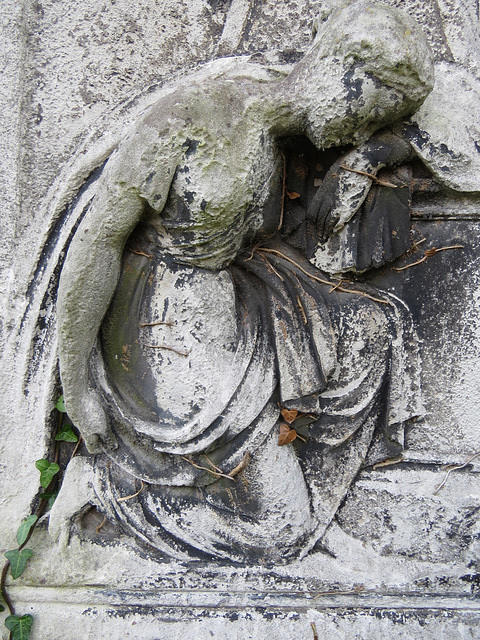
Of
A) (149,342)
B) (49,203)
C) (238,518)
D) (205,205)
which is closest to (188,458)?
(238,518)

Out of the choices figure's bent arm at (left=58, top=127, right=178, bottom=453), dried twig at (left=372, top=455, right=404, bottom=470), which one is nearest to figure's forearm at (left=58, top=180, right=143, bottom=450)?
figure's bent arm at (left=58, top=127, right=178, bottom=453)

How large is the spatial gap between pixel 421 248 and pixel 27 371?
116cm

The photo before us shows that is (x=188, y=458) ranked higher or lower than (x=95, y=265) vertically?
lower

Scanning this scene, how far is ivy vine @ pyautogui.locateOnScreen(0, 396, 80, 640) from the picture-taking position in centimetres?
135

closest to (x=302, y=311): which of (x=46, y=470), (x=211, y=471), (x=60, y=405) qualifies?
(x=211, y=471)

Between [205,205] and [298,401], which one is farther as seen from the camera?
[298,401]

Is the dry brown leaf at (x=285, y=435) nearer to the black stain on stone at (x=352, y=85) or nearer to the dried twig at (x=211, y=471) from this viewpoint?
the dried twig at (x=211, y=471)

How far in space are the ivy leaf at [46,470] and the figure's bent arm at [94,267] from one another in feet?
0.71

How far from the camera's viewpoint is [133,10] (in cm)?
150

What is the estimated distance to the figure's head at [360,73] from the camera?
3.58 feet

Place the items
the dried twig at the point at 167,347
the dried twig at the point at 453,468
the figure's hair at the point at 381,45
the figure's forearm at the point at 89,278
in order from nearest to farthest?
the figure's hair at the point at 381,45
the figure's forearm at the point at 89,278
the dried twig at the point at 167,347
the dried twig at the point at 453,468

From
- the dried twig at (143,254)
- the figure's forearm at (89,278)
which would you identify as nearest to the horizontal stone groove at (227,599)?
the figure's forearm at (89,278)

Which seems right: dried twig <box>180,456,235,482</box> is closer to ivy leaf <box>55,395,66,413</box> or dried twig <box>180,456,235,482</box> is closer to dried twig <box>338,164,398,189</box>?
ivy leaf <box>55,395,66,413</box>

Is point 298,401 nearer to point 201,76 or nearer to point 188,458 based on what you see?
point 188,458
